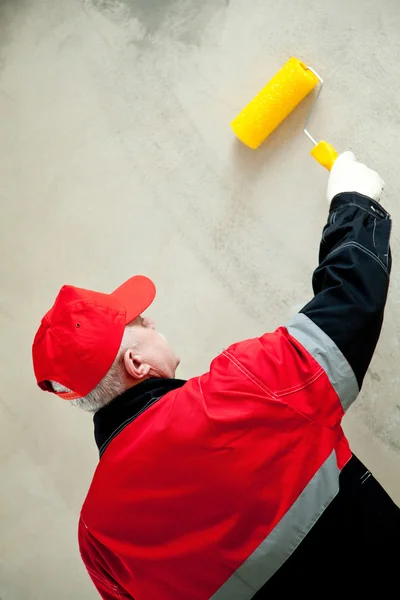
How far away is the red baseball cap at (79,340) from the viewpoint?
102cm

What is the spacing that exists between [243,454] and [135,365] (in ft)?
0.81

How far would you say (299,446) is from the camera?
0.93m

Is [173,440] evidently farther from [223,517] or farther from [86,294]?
[86,294]

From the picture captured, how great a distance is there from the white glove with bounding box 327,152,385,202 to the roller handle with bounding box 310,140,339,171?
0.03 metres

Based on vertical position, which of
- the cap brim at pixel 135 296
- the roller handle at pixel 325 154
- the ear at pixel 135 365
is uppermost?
the roller handle at pixel 325 154

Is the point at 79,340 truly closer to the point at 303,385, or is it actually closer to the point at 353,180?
the point at 303,385

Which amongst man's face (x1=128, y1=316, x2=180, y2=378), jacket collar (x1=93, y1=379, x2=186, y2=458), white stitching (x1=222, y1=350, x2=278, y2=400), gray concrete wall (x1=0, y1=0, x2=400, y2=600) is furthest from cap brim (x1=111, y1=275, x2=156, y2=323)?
gray concrete wall (x1=0, y1=0, x2=400, y2=600)

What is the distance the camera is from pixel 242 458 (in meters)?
0.91

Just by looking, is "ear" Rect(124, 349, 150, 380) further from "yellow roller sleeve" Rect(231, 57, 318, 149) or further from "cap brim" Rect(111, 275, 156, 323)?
"yellow roller sleeve" Rect(231, 57, 318, 149)

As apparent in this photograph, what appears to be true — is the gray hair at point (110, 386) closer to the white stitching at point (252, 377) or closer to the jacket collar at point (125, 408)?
the jacket collar at point (125, 408)

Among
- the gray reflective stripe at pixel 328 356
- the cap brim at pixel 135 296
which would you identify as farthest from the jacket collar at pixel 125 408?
the gray reflective stripe at pixel 328 356

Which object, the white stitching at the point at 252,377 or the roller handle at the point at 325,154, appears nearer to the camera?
the white stitching at the point at 252,377

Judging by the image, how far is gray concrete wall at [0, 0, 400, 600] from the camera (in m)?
1.40

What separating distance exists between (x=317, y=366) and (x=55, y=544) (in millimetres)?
1079
